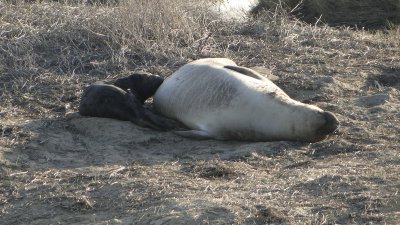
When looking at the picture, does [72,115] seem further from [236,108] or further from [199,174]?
[199,174]

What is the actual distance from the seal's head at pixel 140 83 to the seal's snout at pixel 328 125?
1900 millimetres

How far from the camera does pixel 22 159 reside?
694cm

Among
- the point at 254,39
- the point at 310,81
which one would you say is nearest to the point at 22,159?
the point at 310,81

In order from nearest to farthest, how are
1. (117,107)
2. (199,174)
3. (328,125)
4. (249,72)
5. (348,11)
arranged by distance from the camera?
1. (199,174)
2. (328,125)
3. (117,107)
4. (249,72)
5. (348,11)

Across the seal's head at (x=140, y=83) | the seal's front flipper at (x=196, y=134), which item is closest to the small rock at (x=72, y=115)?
the seal's head at (x=140, y=83)

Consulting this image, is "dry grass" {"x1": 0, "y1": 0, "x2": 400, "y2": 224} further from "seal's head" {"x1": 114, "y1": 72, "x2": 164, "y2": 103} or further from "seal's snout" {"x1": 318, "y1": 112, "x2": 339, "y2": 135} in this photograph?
"seal's head" {"x1": 114, "y1": 72, "x2": 164, "y2": 103}

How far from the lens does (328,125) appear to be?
725 centimetres

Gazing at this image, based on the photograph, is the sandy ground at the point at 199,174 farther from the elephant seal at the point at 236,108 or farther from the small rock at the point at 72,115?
the elephant seal at the point at 236,108

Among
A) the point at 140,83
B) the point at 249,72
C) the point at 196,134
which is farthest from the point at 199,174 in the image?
the point at 140,83

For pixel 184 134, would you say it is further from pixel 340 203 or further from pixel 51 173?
pixel 340 203

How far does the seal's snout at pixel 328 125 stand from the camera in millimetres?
7246

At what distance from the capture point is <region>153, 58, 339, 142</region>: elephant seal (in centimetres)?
737

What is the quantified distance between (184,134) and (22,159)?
142 centimetres

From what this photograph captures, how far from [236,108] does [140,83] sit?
1.23 meters
